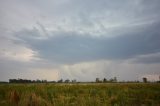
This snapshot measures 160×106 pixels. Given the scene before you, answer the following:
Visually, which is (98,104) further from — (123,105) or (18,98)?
(18,98)

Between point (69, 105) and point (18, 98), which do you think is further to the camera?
point (18, 98)

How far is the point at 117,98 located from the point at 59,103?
24.2 feet

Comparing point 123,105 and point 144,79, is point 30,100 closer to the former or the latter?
point 123,105

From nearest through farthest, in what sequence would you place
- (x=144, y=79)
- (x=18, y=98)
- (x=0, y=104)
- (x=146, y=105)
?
1. (x=0, y=104)
2. (x=18, y=98)
3. (x=146, y=105)
4. (x=144, y=79)

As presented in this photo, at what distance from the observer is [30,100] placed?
15039 mm

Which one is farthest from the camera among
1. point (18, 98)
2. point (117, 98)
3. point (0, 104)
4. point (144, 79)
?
point (144, 79)

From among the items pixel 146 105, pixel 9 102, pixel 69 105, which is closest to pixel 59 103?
pixel 69 105

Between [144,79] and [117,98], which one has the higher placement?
[144,79]

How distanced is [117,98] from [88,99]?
5912 mm

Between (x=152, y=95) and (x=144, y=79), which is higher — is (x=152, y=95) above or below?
below

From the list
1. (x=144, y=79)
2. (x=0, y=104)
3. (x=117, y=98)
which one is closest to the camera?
(x=0, y=104)

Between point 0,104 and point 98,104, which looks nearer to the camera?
point 98,104

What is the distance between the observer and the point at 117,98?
20.4 metres

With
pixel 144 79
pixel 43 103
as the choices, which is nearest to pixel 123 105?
pixel 43 103
